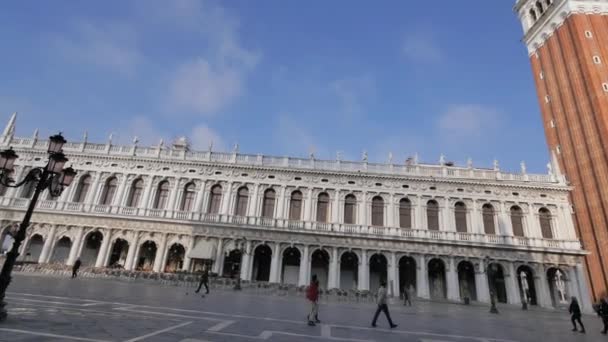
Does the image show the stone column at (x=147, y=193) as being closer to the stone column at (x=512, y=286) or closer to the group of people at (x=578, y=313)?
the group of people at (x=578, y=313)

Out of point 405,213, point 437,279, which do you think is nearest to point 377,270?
point 437,279

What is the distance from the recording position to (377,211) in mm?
29656

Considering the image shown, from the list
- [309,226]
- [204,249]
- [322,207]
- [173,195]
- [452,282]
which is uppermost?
[173,195]

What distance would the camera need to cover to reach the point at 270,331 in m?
7.25

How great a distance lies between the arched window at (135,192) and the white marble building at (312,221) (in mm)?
100

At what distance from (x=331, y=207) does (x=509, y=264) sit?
51.7ft

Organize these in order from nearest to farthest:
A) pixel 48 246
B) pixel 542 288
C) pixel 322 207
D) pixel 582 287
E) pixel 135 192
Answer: pixel 582 287
pixel 542 288
pixel 48 246
pixel 322 207
pixel 135 192

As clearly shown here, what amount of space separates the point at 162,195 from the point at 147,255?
5608 millimetres

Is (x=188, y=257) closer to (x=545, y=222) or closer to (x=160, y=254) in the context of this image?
(x=160, y=254)

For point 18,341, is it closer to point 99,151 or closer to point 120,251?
point 120,251

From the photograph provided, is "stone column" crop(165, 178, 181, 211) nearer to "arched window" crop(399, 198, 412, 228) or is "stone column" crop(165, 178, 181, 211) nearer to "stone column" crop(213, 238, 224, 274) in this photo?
"stone column" crop(213, 238, 224, 274)

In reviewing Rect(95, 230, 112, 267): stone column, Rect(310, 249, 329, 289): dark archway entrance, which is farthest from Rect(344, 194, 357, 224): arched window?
Rect(95, 230, 112, 267): stone column

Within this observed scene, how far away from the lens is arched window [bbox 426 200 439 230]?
28917mm

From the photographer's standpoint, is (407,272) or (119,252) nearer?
(407,272)
